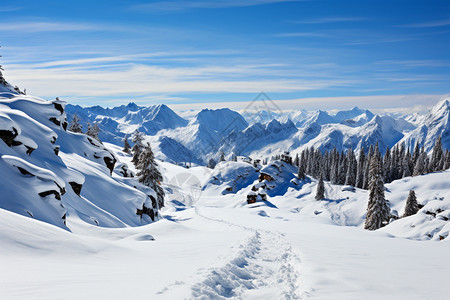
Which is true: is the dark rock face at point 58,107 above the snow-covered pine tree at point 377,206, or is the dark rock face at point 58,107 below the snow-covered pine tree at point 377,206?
above

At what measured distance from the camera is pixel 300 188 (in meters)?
86.0

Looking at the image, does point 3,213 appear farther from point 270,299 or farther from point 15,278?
point 270,299

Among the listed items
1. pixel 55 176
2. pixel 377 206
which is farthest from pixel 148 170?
pixel 377 206

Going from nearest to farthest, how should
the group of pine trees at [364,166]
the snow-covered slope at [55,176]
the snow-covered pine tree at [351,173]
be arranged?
the snow-covered slope at [55,176], the group of pine trees at [364,166], the snow-covered pine tree at [351,173]

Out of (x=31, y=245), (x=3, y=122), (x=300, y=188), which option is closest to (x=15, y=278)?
(x=31, y=245)

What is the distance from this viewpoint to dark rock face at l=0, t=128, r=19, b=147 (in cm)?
1841

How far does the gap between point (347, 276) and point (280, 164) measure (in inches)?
3419

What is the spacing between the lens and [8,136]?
1870 centimetres

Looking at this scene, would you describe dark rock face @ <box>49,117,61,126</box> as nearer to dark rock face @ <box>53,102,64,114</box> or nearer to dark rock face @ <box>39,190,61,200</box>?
dark rock face @ <box>53,102,64,114</box>

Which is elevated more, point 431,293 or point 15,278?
point 15,278

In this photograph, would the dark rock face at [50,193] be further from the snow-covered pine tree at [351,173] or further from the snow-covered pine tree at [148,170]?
the snow-covered pine tree at [351,173]

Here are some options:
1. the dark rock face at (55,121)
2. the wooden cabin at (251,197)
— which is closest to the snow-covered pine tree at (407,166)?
the wooden cabin at (251,197)

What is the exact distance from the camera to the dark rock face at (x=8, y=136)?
18.4m

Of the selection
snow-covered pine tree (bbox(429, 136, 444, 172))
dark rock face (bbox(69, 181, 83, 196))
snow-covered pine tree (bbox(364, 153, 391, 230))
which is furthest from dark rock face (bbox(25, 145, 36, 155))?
snow-covered pine tree (bbox(429, 136, 444, 172))
